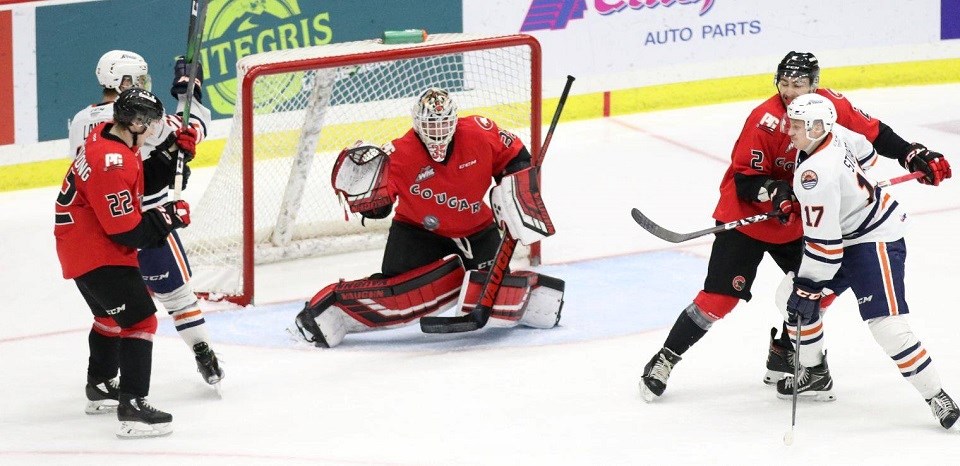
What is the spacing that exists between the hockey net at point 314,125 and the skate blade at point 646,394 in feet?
5.60

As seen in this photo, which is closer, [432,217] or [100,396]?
[100,396]

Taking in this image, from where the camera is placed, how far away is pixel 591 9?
7.95 metres

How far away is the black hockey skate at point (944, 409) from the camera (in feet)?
14.2

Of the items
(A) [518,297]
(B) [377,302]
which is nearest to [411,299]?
(B) [377,302]

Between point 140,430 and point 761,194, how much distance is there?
1906 mm

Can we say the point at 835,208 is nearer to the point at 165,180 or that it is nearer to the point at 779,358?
the point at 779,358

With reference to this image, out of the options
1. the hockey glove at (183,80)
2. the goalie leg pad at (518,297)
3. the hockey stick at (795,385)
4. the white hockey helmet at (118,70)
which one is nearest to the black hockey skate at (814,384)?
the hockey stick at (795,385)

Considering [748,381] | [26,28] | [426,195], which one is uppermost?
[26,28]

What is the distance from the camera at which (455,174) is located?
5.34 metres

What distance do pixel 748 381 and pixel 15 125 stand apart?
3601mm

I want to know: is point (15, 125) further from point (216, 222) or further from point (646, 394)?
point (646, 394)

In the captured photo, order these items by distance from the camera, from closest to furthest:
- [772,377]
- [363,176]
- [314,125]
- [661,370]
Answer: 1. [661,370]
2. [772,377]
3. [363,176]
4. [314,125]

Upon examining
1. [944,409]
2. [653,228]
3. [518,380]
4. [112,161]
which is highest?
[112,161]

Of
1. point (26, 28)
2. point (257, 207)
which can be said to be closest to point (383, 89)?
point (257, 207)
